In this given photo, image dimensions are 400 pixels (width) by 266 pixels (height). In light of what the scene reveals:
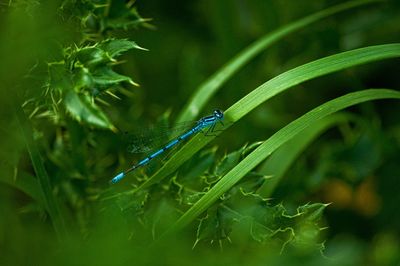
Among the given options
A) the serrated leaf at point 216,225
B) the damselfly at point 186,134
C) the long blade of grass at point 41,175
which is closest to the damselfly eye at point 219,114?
the damselfly at point 186,134

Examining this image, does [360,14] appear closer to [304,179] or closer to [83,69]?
[304,179]

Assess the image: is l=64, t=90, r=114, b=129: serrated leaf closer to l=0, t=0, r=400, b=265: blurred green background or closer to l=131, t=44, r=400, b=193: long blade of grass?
l=0, t=0, r=400, b=265: blurred green background

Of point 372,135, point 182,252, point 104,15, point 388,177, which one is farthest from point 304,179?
point 182,252

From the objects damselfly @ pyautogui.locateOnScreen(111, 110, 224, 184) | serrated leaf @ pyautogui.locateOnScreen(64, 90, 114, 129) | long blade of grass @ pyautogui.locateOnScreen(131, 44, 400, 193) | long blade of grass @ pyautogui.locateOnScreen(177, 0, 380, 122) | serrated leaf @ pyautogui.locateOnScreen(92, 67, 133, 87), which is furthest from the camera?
long blade of grass @ pyautogui.locateOnScreen(177, 0, 380, 122)

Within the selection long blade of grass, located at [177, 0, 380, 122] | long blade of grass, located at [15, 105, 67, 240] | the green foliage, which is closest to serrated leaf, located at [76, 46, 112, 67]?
the green foliage

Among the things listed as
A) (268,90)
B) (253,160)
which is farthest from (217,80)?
(253,160)

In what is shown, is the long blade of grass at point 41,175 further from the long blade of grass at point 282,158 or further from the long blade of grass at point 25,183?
the long blade of grass at point 282,158
